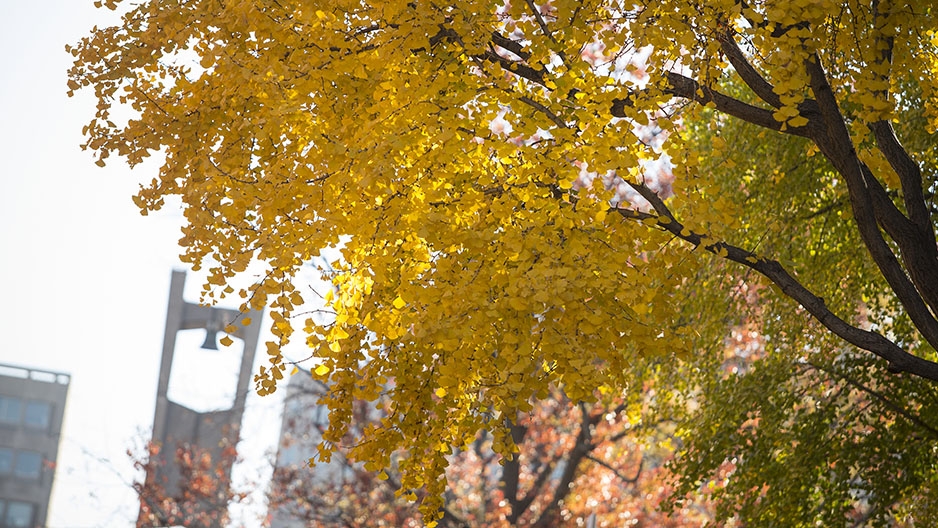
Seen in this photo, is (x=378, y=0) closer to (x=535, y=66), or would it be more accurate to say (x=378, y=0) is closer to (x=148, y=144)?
(x=535, y=66)

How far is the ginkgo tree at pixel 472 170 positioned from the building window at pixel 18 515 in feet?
86.9

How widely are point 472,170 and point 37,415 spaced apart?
92.1ft

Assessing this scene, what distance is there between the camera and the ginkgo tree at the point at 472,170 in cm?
393

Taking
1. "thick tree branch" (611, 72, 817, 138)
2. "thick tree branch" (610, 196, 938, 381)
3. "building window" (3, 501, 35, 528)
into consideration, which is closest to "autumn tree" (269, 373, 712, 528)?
"thick tree branch" (610, 196, 938, 381)

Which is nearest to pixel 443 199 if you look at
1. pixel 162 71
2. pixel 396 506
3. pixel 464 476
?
pixel 162 71

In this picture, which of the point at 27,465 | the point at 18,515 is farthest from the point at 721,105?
the point at 27,465

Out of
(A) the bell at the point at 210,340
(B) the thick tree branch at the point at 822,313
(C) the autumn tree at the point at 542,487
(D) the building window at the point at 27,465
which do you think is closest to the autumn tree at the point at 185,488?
(C) the autumn tree at the point at 542,487

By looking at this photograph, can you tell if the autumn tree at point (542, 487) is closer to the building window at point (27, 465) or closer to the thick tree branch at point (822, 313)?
the thick tree branch at point (822, 313)

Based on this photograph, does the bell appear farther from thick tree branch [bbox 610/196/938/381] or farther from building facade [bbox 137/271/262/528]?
thick tree branch [bbox 610/196/938/381]

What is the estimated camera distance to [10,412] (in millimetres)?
29031

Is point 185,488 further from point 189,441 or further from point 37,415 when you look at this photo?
point 37,415

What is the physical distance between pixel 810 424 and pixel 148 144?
498 centimetres

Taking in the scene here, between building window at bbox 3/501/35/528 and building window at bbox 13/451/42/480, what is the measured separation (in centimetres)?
78

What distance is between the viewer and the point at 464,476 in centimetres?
1708
